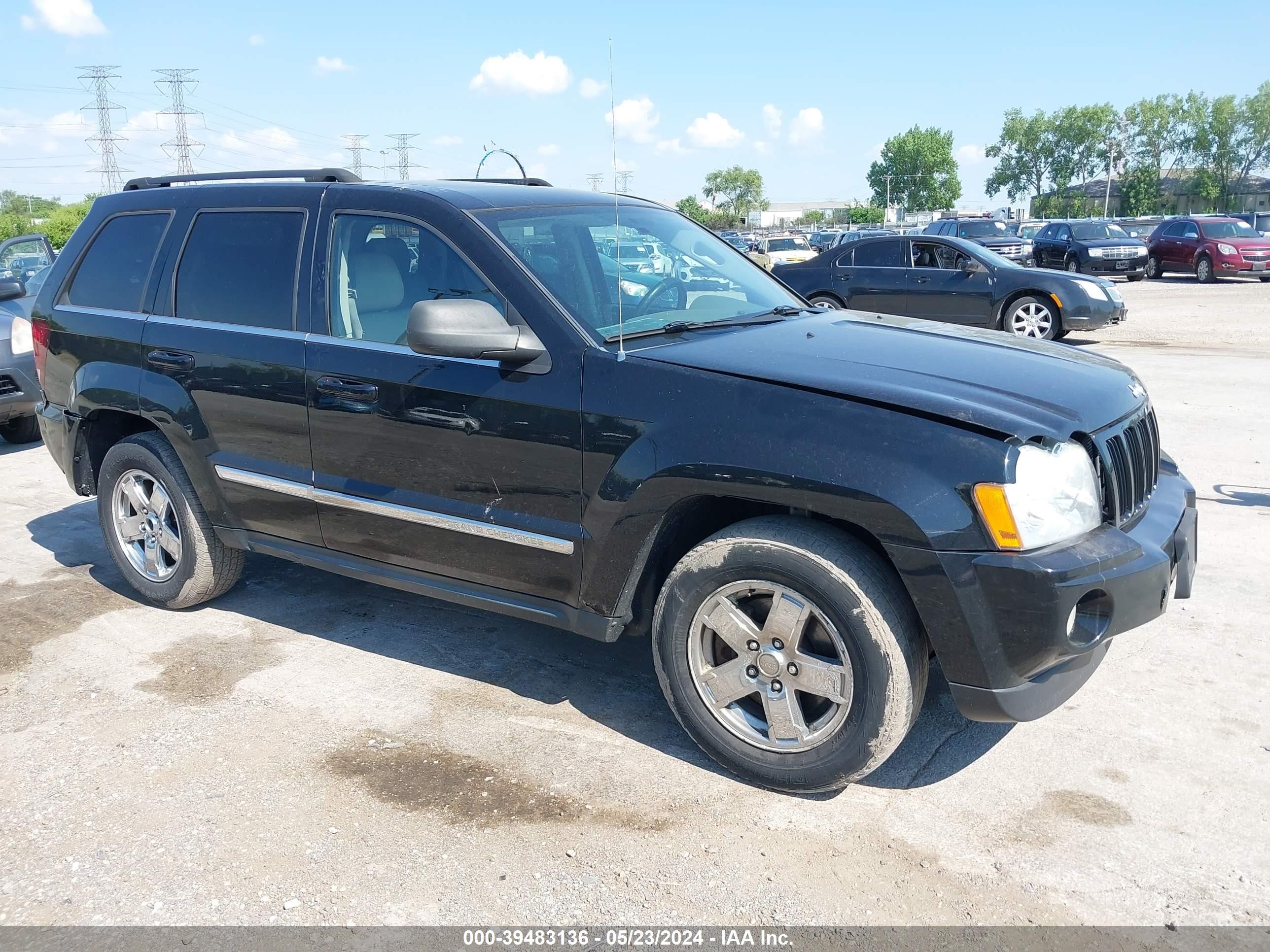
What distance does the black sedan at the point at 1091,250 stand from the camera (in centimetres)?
2489

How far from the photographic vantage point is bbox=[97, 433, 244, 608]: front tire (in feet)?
15.8

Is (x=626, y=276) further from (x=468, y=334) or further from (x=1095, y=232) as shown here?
(x=1095, y=232)

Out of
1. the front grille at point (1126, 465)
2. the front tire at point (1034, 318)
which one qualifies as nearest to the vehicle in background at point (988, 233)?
the front tire at point (1034, 318)

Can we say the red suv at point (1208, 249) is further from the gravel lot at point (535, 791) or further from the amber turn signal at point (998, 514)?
the amber turn signal at point (998, 514)

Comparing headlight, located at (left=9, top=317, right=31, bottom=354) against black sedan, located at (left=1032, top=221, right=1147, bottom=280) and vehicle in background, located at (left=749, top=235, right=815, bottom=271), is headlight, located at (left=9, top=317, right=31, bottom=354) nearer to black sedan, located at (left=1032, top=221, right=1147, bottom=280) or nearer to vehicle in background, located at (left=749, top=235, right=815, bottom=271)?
black sedan, located at (left=1032, top=221, right=1147, bottom=280)

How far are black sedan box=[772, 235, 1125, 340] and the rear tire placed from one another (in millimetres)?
8911

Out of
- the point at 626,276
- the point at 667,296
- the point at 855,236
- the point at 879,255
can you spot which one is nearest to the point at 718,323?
the point at 667,296

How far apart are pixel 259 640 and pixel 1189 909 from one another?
12.3 ft

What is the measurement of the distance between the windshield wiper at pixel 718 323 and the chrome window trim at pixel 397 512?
733mm

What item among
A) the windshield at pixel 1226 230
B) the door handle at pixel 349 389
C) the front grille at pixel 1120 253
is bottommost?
the door handle at pixel 349 389

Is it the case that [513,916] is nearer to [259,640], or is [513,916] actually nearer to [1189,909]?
[1189,909]

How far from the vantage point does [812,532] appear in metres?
3.16

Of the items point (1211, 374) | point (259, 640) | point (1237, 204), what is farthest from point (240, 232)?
point (1237, 204)

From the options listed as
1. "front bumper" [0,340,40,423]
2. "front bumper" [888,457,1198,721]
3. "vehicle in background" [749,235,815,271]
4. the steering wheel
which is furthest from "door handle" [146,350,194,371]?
"vehicle in background" [749,235,815,271]
